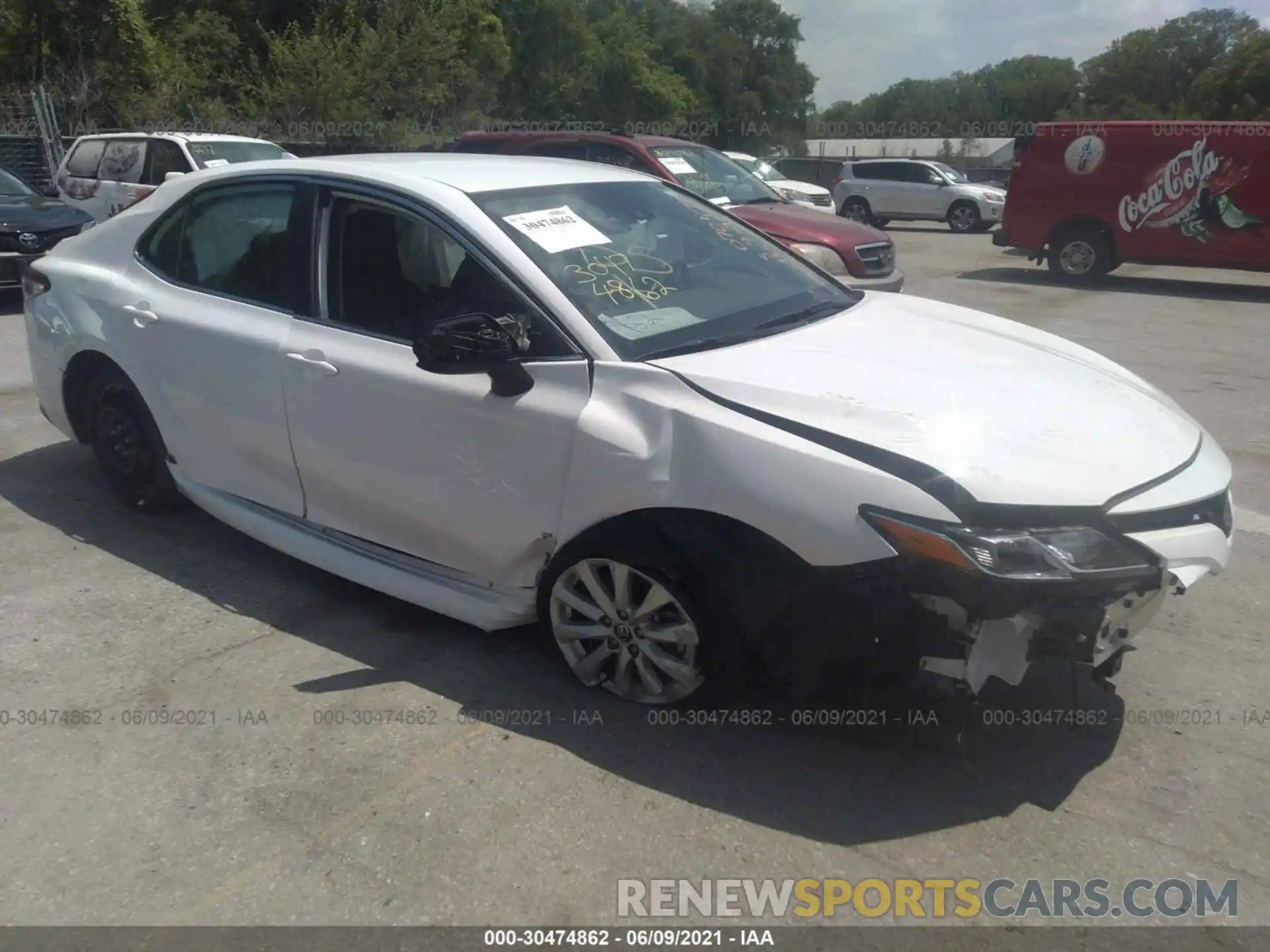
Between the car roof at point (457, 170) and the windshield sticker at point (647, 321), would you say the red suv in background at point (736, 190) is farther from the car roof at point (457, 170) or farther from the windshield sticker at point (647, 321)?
the windshield sticker at point (647, 321)

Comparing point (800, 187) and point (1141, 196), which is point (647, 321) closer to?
point (1141, 196)

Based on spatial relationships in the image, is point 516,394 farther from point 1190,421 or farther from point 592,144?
point 592,144

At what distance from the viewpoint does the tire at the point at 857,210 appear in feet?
83.9

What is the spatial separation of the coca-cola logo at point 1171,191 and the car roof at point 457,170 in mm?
11962

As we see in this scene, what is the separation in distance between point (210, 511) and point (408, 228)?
5.18ft

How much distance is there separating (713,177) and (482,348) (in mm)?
8365

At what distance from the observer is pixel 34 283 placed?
517 centimetres

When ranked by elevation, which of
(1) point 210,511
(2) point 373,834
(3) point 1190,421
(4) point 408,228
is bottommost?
(2) point 373,834

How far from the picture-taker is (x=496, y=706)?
11.6 feet

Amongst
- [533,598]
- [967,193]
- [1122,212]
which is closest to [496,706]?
[533,598]

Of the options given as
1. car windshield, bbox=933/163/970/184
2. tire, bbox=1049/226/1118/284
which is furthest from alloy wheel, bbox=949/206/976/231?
tire, bbox=1049/226/1118/284

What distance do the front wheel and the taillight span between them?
3183 millimetres
